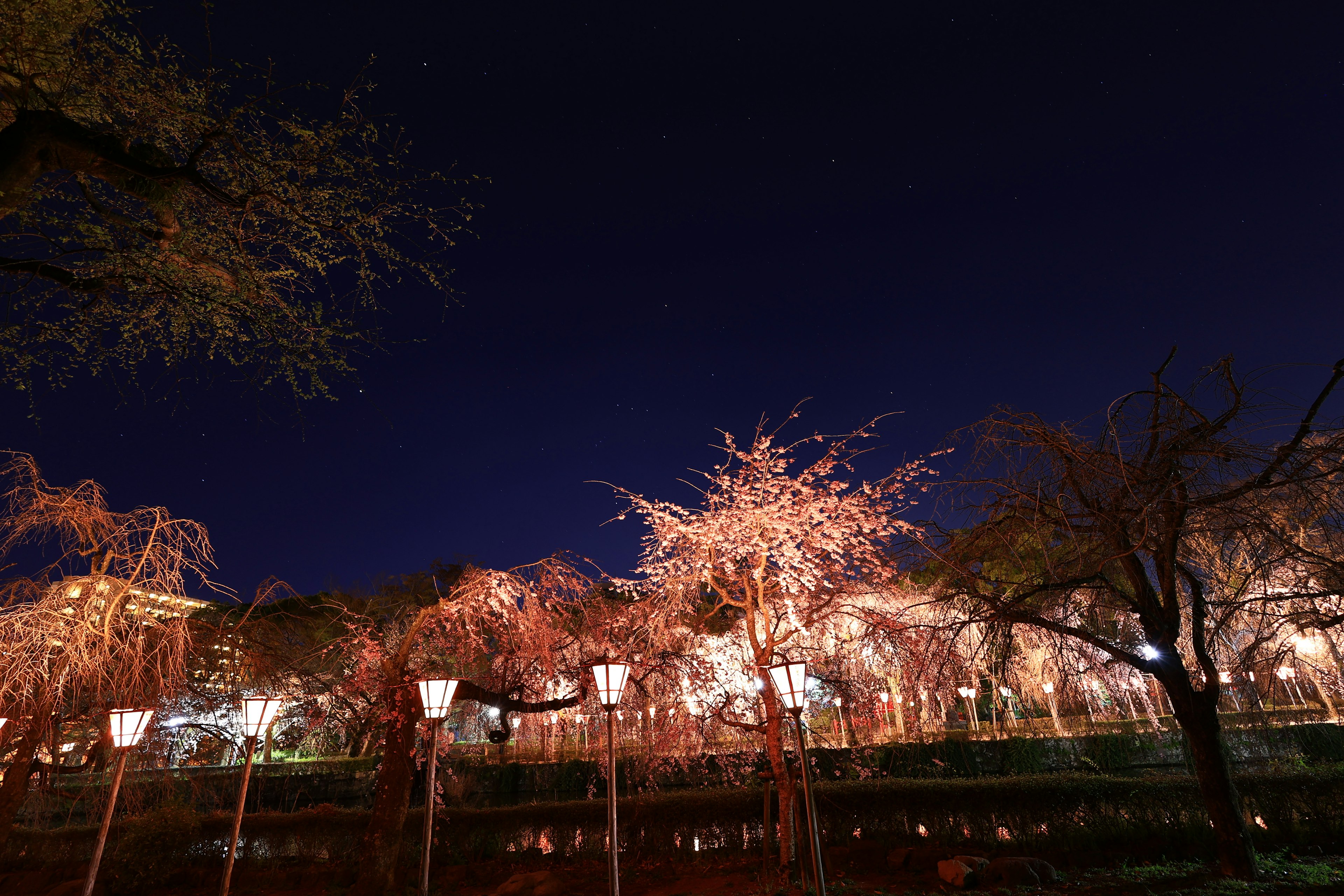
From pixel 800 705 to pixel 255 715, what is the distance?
662cm

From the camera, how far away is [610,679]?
24.2ft

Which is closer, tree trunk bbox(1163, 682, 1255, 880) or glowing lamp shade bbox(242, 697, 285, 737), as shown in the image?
tree trunk bbox(1163, 682, 1255, 880)

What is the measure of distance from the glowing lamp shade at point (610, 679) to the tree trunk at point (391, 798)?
4.17 m

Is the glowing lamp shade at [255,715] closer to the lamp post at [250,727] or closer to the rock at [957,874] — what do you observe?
the lamp post at [250,727]

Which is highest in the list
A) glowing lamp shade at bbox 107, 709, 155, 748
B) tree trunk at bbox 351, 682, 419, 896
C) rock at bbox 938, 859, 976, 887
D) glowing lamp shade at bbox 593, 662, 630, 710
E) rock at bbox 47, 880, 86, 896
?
glowing lamp shade at bbox 593, 662, 630, 710

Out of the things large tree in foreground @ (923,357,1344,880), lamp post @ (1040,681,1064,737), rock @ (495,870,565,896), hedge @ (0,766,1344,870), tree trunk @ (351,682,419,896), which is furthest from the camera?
lamp post @ (1040,681,1064,737)

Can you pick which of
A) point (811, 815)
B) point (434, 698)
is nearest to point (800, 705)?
point (811, 815)

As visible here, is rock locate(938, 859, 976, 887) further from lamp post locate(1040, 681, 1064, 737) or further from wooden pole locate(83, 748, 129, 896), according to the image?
lamp post locate(1040, 681, 1064, 737)

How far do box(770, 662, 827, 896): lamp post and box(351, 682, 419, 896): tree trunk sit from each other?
5997mm

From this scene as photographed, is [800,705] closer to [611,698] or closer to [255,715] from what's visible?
[611,698]

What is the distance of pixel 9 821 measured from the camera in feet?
24.6

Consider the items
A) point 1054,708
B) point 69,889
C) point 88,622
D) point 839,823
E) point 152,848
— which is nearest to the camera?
point 88,622

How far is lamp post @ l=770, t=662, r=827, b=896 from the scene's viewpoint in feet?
20.9

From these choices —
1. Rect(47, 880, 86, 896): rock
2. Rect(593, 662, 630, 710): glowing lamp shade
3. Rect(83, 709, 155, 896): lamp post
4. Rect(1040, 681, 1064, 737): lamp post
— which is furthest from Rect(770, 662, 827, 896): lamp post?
Rect(1040, 681, 1064, 737): lamp post
